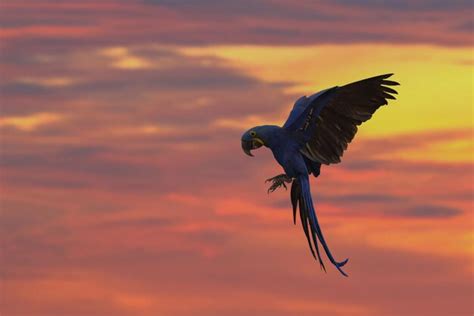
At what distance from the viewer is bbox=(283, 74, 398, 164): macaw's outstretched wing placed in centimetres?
1571

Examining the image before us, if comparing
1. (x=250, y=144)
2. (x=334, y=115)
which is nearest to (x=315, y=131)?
(x=334, y=115)

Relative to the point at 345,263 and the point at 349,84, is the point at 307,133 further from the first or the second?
the point at 345,263

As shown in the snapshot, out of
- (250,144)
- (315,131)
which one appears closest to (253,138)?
(250,144)

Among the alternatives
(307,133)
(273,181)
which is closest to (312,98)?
(307,133)

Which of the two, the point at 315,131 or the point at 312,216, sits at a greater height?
the point at 315,131

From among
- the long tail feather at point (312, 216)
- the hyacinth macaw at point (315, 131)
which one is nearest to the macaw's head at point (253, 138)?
the hyacinth macaw at point (315, 131)

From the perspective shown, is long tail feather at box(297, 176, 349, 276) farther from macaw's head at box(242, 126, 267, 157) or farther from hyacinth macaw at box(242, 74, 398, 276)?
macaw's head at box(242, 126, 267, 157)

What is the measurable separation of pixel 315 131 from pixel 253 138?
1.03 metres

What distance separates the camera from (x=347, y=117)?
1602 centimetres

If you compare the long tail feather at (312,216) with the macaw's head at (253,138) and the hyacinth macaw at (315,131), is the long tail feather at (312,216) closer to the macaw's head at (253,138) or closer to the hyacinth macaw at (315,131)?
the hyacinth macaw at (315,131)

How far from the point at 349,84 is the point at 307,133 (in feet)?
3.46

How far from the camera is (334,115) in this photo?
1596 centimetres

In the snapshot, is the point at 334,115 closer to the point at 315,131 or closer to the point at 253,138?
the point at 315,131

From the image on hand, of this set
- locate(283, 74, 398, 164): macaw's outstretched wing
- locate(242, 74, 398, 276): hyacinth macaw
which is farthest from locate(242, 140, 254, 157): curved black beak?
locate(283, 74, 398, 164): macaw's outstretched wing
